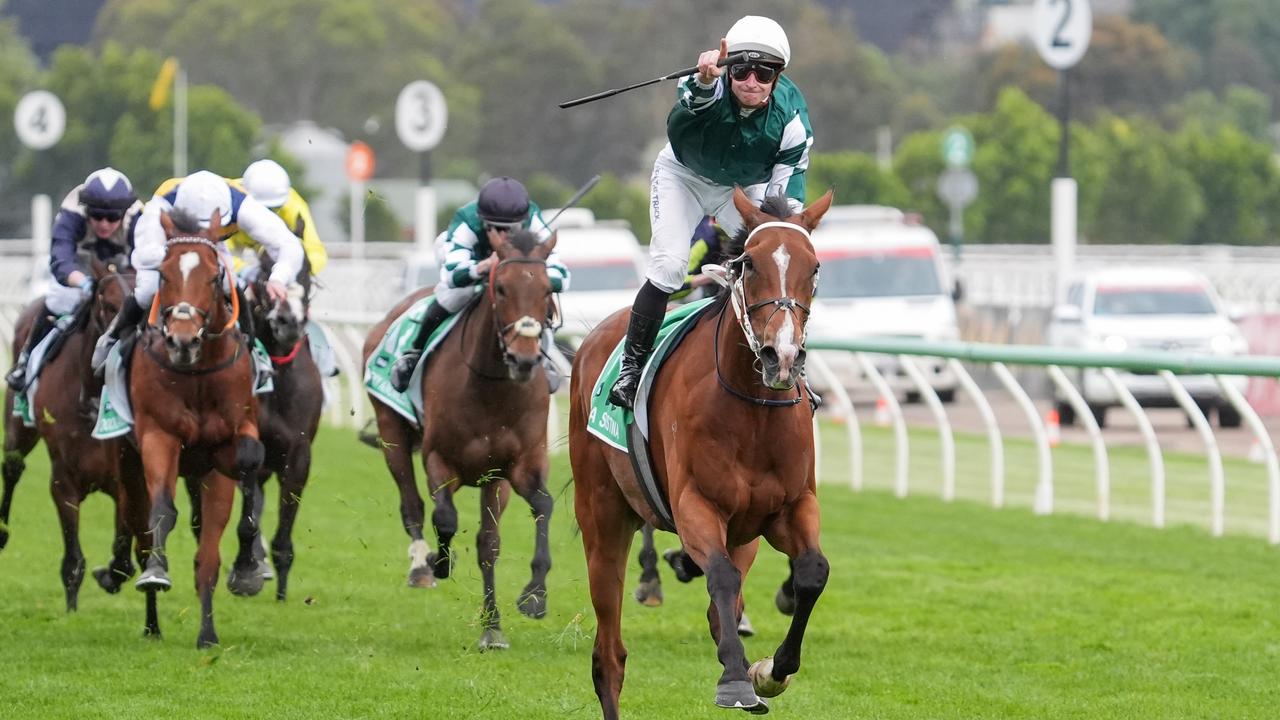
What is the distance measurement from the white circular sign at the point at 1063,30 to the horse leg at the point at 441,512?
35.5 feet

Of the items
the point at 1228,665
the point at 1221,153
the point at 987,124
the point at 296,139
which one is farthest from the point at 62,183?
the point at 1228,665

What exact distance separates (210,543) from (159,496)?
276mm

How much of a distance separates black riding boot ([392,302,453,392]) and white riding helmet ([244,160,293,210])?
96 cm

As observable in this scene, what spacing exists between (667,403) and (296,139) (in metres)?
62.8

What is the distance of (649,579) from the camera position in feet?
30.7

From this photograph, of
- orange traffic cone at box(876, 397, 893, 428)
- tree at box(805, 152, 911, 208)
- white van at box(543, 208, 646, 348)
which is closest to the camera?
orange traffic cone at box(876, 397, 893, 428)

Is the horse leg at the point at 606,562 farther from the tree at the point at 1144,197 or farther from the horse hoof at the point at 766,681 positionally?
the tree at the point at 1144,197

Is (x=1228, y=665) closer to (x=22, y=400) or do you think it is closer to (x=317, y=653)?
(x=317, y=653)

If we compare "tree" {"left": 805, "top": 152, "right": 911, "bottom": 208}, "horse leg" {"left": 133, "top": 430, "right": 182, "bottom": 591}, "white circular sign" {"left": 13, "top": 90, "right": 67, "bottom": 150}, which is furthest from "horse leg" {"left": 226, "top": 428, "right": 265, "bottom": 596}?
"tree" {"left": 805, "top": 152, "right": 911, "bottom": 208}

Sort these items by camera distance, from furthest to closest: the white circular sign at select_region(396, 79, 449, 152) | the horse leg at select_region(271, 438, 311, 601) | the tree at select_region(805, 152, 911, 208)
A: the tree at select_region(805, 152, 911, 208), the white circular sign at select_region(396, 79, 449, 152), the horse leg at select_region(271, 438, 311, 601)

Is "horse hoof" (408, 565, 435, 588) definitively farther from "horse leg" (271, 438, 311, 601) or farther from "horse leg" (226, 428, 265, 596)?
"horse leg" (271, 438, 311, 601)

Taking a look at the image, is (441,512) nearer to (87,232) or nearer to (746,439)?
(87,232)

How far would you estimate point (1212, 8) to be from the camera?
93.1 meters

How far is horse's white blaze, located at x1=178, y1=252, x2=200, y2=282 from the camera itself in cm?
796
